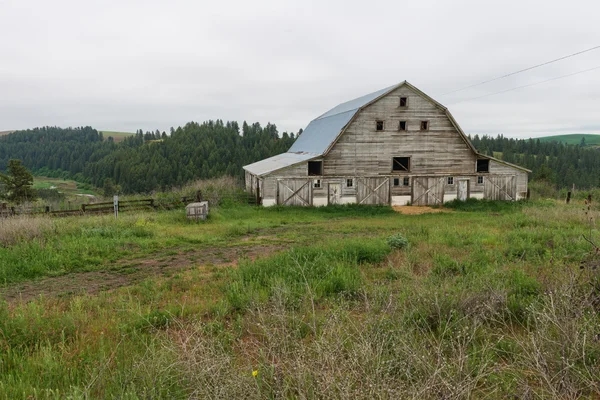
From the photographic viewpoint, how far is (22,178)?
41250mm

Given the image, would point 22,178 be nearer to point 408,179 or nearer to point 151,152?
point 408,179

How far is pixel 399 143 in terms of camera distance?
88.4 ft

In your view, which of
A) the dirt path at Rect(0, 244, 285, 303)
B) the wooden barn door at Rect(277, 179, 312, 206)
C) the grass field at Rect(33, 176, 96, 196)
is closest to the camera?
the dirt path at Rect(0, 244, 285, 303)

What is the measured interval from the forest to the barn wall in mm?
45142

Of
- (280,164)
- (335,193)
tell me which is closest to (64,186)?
(280,164)

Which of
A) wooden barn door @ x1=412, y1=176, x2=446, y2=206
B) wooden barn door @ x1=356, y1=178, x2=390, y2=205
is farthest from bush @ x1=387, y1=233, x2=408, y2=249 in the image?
wooden barn door @ x1=412, y1=176, x2=446, y2=206

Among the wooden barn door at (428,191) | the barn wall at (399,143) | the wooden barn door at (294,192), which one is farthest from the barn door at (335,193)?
the wooden barn door at (428,191)

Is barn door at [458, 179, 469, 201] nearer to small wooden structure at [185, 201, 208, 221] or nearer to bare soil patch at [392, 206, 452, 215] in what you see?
bare soil patch at [392, 206, 452, 215]

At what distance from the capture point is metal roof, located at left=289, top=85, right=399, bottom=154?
26967mm

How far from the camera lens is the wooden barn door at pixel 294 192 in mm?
25250

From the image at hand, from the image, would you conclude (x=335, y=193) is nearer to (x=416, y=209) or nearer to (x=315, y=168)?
(x=315, y=168)

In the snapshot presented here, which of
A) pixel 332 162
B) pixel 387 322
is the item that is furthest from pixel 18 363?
pixel 332 162

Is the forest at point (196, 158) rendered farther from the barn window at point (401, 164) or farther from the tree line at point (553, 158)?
the barn window at point (401, 164)

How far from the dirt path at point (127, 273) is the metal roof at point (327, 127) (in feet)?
51.3
